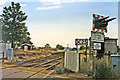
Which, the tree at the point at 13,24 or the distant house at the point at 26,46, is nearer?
the tree at the point at 13,24

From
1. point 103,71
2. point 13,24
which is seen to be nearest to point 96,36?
point 103,71

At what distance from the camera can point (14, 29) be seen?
41469 mm

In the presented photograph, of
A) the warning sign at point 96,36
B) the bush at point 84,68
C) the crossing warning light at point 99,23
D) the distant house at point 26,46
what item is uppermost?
the crossing warning light at point 99,23

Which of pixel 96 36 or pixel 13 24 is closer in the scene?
pixel 96 36

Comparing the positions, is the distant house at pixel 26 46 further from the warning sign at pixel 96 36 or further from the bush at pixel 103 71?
the bush at pixel 103 71

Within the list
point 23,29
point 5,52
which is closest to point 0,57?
point 5,52

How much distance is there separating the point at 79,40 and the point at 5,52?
43.7 ft

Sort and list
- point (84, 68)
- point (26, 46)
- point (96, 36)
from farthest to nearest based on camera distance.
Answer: point (26, 46) → point (84, 68) → point (96, 36)

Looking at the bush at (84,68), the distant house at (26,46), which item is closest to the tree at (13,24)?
the distant house at (26,46)

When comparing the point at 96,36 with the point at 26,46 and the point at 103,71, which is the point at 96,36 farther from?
the point at 26,46

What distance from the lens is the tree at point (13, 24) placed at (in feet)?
135

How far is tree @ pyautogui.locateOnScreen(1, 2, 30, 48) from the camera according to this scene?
41.1 meters

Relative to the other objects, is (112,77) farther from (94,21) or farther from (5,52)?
(5,52)

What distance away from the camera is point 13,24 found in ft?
136
